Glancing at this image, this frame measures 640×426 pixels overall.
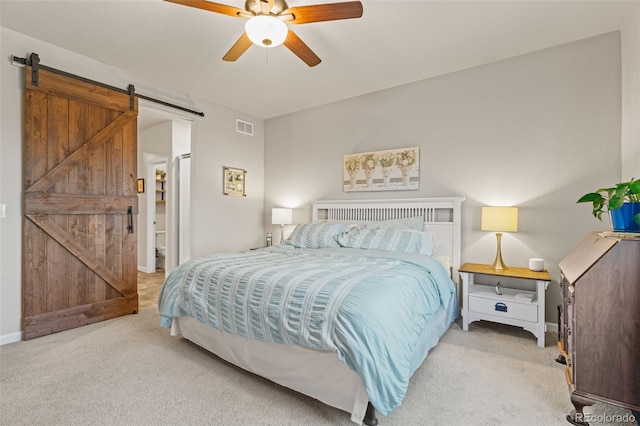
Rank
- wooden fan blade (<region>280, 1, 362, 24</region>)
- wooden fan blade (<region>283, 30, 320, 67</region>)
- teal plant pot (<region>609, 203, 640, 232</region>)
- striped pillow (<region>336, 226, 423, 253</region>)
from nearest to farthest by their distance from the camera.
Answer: teal plant pot (<region>609, 203, 640, 232</region>)
wooden fan blade (<region>280, 1, 362, 24</region>)
wooden fan blade (<region>283, 30, 320, 67</region>)
striped pillow (<region>336, 226, 423, 253</region>)

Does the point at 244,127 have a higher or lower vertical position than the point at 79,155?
higher

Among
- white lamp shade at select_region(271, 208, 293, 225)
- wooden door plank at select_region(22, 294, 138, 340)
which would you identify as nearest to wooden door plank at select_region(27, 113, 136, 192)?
wooden door plank at select_region(22, 294, 138, 340)

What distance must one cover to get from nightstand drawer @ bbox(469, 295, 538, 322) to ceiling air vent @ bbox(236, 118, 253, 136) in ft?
12.9

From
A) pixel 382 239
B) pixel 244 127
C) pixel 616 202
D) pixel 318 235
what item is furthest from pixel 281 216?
pixel 616 202

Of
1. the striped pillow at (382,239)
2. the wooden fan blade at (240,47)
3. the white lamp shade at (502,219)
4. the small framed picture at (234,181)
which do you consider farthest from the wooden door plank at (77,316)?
the white lamp shade at (502,219)

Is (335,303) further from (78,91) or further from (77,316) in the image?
(78,91)

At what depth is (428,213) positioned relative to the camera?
366 centimetres

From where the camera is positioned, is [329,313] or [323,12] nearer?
[329,313]

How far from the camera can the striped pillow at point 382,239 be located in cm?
311

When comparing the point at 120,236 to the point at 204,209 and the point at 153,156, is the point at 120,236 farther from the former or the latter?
the point at 153,156

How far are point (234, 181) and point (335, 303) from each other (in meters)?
3.53

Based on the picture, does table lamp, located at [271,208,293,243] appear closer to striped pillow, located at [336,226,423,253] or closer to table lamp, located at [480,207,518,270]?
striped pillow, located at [336,226,423,253]

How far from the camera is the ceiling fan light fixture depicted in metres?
1.97

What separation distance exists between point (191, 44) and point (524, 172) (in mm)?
3520
